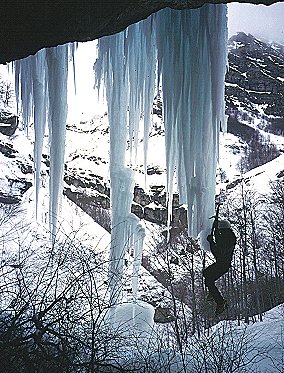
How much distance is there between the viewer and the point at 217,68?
17.4 ft

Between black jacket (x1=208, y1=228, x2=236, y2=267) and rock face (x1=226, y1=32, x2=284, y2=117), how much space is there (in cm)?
5945

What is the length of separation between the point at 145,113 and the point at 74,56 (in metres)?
1.36

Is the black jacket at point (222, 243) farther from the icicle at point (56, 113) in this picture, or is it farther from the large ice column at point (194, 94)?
the icicle at point (56, 113)

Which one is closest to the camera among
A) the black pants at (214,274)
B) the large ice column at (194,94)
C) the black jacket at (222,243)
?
the large ice column at (194,94)

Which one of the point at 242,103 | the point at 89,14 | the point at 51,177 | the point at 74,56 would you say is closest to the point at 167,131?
the point at 74,56

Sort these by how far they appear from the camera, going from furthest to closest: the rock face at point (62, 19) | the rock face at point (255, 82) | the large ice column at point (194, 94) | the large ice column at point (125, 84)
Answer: the rock face at point (255, 82)
the large ice column at point (125, 84)
the large ice column at point (194, 94)
the rock face at point (62, 19)

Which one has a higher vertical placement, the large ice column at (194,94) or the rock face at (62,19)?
the large ice column at (194,94)

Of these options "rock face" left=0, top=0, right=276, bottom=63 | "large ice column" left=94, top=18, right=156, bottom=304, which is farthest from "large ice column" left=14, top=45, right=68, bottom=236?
"rock face" left=0, top=0, right=276, bottom=63

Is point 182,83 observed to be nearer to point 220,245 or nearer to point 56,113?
point 56,113

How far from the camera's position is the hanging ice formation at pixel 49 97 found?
5.78m

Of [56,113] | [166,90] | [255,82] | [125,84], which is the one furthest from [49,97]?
[255,82]

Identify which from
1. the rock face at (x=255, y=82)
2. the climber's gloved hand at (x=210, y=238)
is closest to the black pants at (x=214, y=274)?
the climber's gloved hand at (x=210, y=238)

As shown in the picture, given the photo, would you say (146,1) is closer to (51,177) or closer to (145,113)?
(145,113)

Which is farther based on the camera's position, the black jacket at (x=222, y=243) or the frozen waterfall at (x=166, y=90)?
the black jacket at (x=222, y=243)
